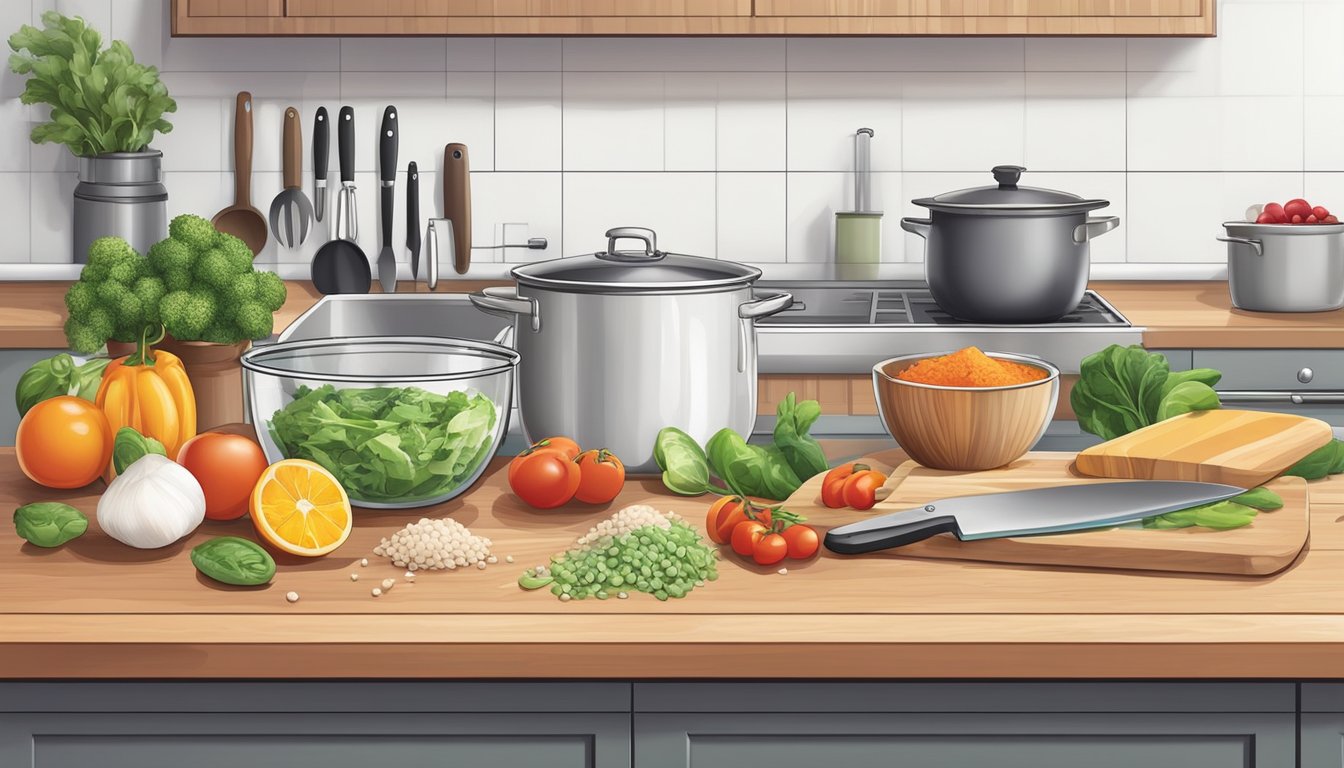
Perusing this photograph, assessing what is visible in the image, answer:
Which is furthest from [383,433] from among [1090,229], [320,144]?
[320,144]

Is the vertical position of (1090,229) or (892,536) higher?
(1090,229)

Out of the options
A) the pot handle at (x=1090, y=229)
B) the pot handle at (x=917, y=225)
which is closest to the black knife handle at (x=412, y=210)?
the pot handle at (x=917, y=225)

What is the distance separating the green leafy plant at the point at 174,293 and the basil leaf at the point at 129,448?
209 mm

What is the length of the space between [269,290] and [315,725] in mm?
610

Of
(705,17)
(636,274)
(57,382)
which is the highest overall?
→ (705,17)

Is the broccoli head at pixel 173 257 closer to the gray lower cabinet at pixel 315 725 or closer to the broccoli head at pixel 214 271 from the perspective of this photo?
the broccoli head at pixel 214 271

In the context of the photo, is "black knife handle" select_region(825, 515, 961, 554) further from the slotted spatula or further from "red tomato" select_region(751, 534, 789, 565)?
the slotted spatula

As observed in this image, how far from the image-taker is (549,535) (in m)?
1.22

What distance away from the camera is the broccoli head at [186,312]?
1447 millimetres

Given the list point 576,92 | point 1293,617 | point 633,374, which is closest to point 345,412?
point 633,374

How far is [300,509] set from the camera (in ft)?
3.75

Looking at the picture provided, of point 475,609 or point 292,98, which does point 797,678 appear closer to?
point 475,609

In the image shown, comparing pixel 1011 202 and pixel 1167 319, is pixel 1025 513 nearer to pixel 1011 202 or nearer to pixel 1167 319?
pixel 1011 202

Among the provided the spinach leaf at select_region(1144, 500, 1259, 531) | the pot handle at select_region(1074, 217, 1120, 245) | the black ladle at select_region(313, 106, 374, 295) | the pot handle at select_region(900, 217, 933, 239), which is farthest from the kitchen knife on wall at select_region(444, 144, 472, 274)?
the spinach leaf at select_region(1144, 500, 1259, 531)
